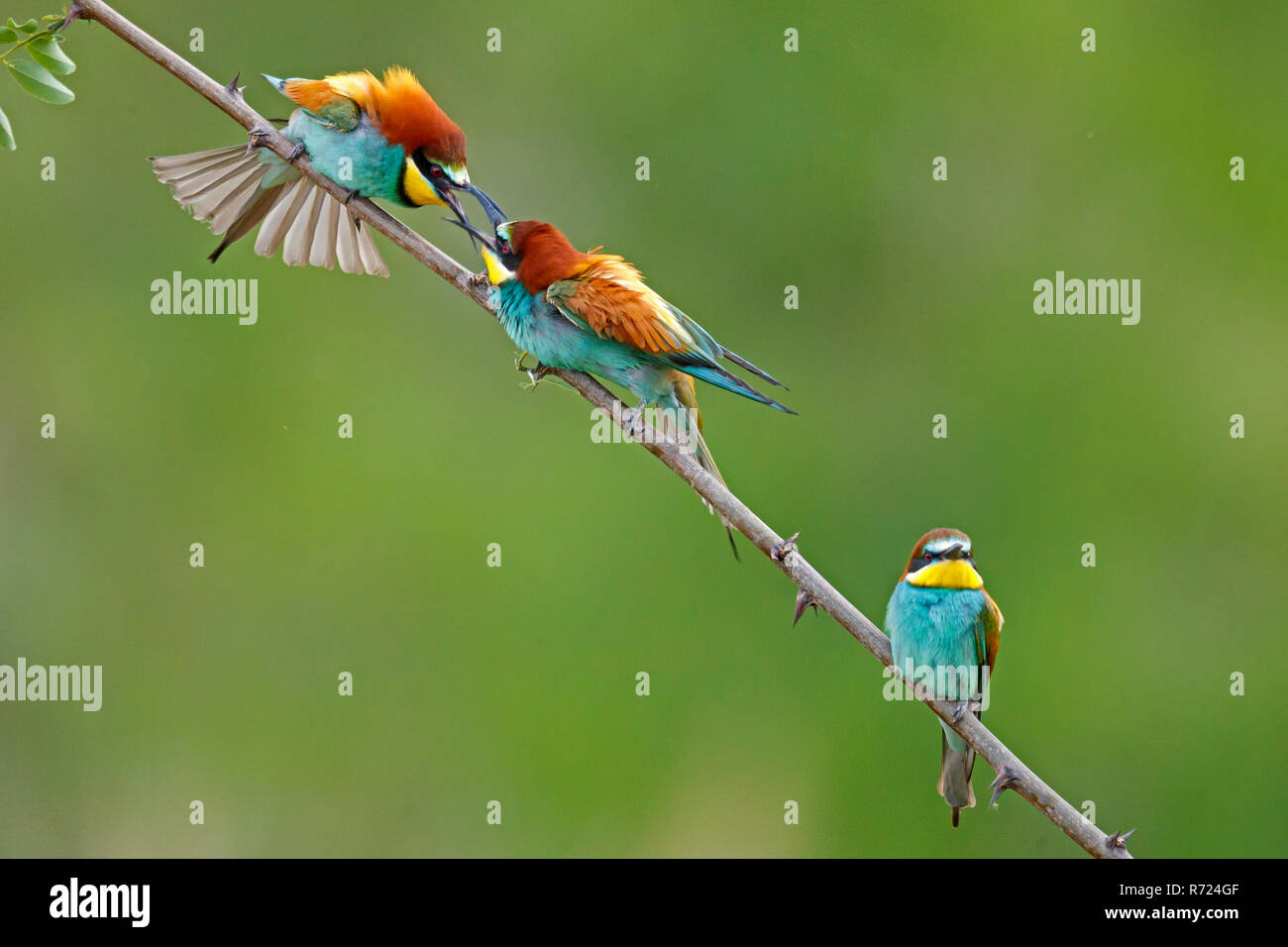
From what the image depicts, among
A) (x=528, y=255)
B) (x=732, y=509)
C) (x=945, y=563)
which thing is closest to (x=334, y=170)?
(x=528, y=255)

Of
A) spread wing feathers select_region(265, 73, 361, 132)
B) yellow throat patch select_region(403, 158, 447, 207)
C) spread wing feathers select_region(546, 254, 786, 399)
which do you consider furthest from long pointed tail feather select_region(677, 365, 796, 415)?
spread wing feathers select_region(265, 73, 361, 132)

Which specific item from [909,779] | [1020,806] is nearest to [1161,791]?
[1020,806]

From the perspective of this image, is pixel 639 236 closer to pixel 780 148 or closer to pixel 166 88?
pixel 780 148

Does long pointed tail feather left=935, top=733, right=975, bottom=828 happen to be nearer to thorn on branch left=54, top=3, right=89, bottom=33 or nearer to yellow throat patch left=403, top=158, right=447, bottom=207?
yellow throat patch left=403, top=158, right=447, bottom=207

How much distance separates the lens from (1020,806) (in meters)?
4.92

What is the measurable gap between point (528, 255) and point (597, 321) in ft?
0.78

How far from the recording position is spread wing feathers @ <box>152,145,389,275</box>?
2875 mm

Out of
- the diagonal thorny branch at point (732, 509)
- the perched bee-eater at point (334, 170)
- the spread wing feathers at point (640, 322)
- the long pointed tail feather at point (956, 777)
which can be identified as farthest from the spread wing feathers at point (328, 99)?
the long pointed tail feather at point (956, 777)

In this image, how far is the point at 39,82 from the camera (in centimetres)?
206

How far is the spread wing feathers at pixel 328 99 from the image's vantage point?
281 centimetres

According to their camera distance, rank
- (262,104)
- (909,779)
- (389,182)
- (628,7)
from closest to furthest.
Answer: (389,182) < (262,104) < (909,779) < (628,7)

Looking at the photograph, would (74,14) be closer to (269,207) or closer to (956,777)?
(269,207)

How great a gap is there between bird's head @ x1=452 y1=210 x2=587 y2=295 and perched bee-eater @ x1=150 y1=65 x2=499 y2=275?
8 cm

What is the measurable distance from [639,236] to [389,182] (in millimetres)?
2494
